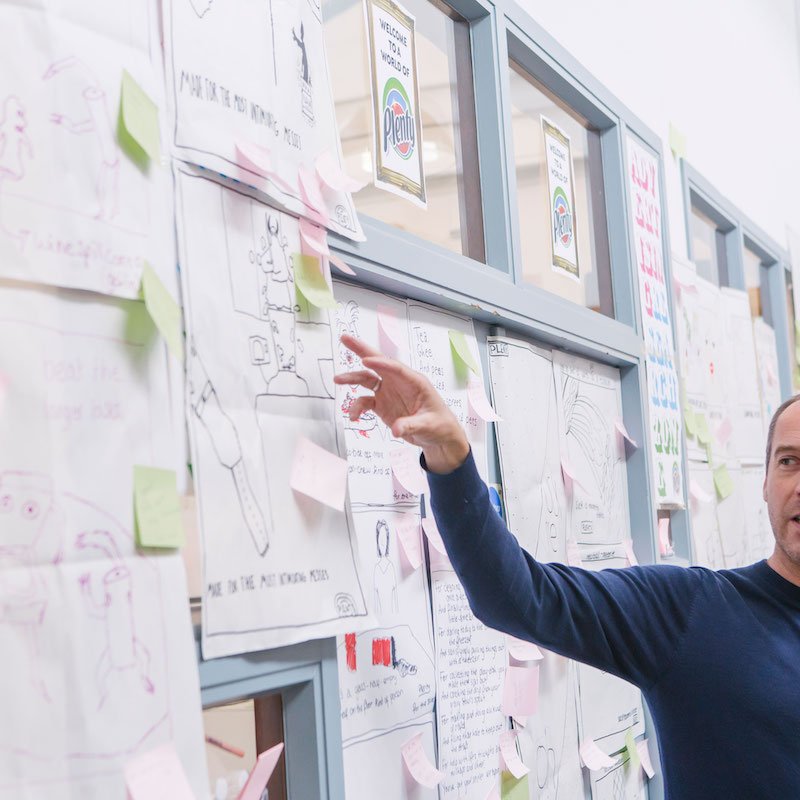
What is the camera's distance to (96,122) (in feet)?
2.84

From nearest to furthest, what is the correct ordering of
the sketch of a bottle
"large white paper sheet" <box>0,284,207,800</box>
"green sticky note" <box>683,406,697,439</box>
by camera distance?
"large white paper sheet" <box>0,284,207,800</box>
the sketch of a bottle
"green sticky note" <box>683,406,697,439</box>

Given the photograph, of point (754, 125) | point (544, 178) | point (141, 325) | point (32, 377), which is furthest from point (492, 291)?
point (754, 125)

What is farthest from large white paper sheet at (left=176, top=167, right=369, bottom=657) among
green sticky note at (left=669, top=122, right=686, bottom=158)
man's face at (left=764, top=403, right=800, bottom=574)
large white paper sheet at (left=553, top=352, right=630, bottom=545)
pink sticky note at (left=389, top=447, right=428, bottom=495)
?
green sticky note at (left=669, top=122, right=686, bottom=158)

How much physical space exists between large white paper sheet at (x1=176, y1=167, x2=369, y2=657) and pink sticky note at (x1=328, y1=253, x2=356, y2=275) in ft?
0.17

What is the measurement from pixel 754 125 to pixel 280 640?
3191 mm

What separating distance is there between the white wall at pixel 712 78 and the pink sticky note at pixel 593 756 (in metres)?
1.36

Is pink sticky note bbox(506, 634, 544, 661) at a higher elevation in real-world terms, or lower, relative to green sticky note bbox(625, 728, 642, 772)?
higher

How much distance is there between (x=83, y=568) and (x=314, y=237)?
0.50 metres

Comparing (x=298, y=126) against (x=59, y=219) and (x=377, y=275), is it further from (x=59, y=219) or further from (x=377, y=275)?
(x=59, y=219)

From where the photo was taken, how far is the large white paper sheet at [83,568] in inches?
30.1

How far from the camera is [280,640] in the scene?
40.5 inches

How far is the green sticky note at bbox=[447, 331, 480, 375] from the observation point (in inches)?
60.5

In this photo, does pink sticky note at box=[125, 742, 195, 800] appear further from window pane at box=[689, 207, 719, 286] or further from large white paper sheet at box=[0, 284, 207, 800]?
window pane at box=[689, 207, 719, 286]

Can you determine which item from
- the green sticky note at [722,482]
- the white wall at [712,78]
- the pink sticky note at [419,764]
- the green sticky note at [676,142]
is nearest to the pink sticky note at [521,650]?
the pink sticky note at [419,764]
